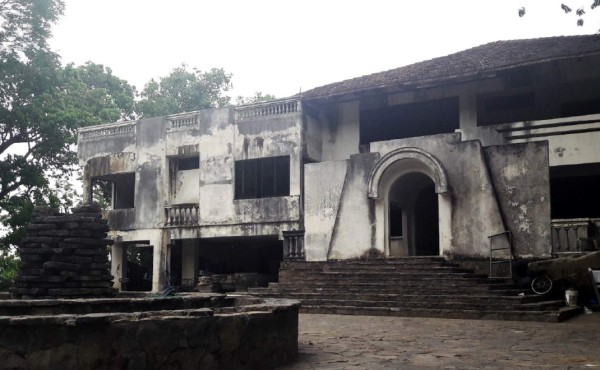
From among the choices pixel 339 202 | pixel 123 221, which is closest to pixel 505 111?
pixel 339 202

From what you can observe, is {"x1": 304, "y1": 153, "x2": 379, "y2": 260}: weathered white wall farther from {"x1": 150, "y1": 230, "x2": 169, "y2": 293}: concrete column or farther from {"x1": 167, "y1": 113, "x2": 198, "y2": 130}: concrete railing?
{"x1": 150, "y1": 230, "x2": 169, "y2": 293}: concrete column

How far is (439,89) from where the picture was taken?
1847 centimetres

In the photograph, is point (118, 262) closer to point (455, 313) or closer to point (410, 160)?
point (410, 160)

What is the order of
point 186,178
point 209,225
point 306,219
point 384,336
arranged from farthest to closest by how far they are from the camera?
point 186,178, point 209,225, point 306,219, point 384,336

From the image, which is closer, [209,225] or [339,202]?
[339,202]

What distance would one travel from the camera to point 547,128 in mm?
16141

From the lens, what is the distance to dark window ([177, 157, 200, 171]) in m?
22.1

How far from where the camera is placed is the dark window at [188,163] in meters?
22.1

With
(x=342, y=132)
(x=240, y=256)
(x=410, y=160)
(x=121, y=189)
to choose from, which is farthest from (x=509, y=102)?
(x=121, y=189)

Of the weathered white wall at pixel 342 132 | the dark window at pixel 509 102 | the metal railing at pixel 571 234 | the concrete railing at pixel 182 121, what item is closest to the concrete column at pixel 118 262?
the concrete railing at pixel 182 121

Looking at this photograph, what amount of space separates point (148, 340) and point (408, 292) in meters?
9.34

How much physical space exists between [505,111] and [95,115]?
1971 centimetres

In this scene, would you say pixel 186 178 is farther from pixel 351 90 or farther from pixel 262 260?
pixel 351 90

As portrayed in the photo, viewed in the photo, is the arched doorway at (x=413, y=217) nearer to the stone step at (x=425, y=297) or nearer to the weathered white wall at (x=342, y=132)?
the weathered white wall at (x=342, y=132)
